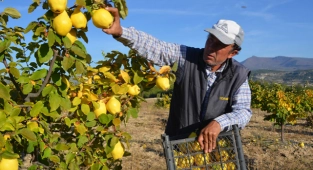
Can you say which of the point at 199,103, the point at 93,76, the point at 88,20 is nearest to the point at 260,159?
the point at 199,103

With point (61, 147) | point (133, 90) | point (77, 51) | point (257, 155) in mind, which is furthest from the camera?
point (257, 155)

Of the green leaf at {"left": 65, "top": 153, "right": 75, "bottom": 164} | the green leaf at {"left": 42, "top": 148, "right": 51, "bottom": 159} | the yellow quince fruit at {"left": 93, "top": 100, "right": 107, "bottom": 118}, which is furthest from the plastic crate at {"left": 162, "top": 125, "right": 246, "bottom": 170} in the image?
the green leaf at {"left": 42, "top": 148, "right": 51, "bottom": 159}

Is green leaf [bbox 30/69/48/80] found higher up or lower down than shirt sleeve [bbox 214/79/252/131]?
higher up

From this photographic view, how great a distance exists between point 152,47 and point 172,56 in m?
0.24

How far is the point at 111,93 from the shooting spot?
5.99ft

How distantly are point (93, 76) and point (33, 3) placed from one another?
629 millimetres

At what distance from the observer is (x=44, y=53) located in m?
1.39

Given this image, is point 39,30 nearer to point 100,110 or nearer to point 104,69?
point 100,110

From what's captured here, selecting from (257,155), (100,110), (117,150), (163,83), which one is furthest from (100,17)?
(257,155)

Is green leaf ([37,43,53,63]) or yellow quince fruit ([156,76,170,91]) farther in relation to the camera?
yellow quince fruit ([156,76,170,91])

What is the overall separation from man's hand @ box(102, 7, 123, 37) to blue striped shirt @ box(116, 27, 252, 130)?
7 cm

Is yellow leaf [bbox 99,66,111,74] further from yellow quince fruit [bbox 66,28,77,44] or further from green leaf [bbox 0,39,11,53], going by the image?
green leaf [bbox 0,39,11,53]

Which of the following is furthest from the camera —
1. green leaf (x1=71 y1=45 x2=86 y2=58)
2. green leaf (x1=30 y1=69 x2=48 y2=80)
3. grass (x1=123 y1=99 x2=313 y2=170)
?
grass (x1=123 y1=99 x2=313 y2=170)

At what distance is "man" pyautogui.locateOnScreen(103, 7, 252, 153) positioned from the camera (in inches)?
84.7
